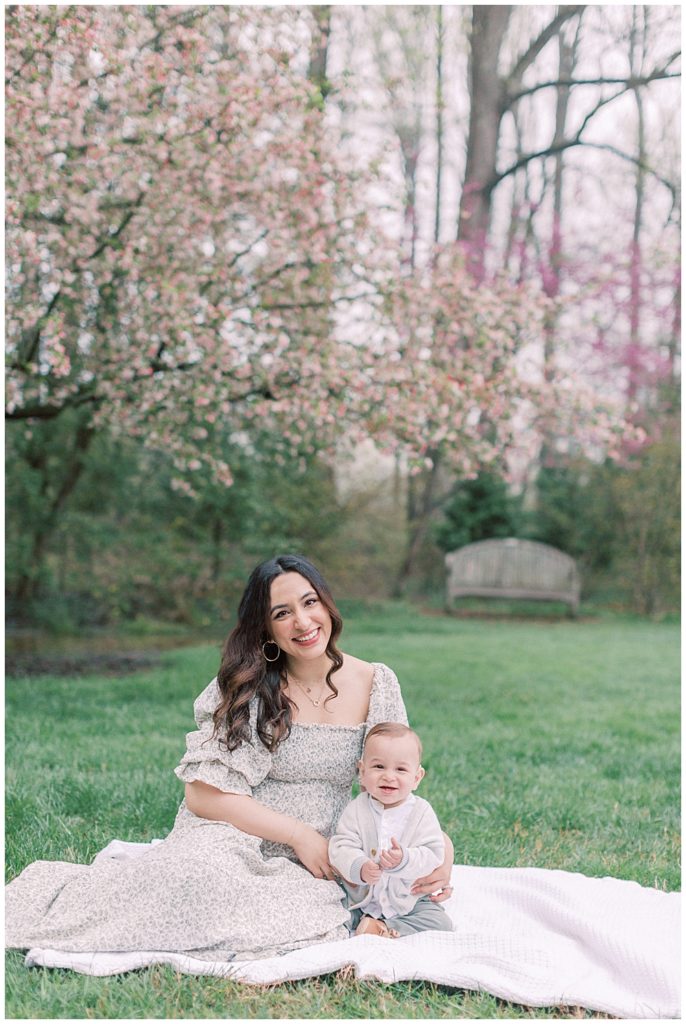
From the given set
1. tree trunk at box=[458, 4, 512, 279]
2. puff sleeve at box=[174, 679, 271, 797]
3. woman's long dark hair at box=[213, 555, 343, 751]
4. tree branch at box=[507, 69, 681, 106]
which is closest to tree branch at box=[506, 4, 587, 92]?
tree branch at box=[507, 69, 681, 106]

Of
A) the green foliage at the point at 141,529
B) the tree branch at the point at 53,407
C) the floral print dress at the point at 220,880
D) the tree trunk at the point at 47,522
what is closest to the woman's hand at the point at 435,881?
the floral print dress at the point at 220,880

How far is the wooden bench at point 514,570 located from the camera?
39.4ft

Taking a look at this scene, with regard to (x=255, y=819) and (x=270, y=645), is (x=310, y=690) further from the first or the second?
(x=255, y=819)

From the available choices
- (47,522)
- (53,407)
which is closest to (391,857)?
(53,407)

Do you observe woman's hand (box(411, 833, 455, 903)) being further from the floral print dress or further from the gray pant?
the floral print dress

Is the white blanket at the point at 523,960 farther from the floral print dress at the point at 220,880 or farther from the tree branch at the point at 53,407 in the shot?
the tree branch at the point at 53,407

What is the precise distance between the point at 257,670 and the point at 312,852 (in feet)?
1.70

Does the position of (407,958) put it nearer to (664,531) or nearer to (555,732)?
(555,732)

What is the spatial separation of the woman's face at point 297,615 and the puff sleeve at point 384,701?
239mm

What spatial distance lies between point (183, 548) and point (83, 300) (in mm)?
3843

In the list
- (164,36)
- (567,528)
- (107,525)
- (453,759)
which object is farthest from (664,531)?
(164,36)

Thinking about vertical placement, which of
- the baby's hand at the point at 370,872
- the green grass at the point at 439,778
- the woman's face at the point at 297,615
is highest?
the woman's face at the point at 297,615

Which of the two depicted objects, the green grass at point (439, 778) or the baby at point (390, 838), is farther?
the baby at point (390, 838)

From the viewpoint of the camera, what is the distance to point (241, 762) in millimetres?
2623
